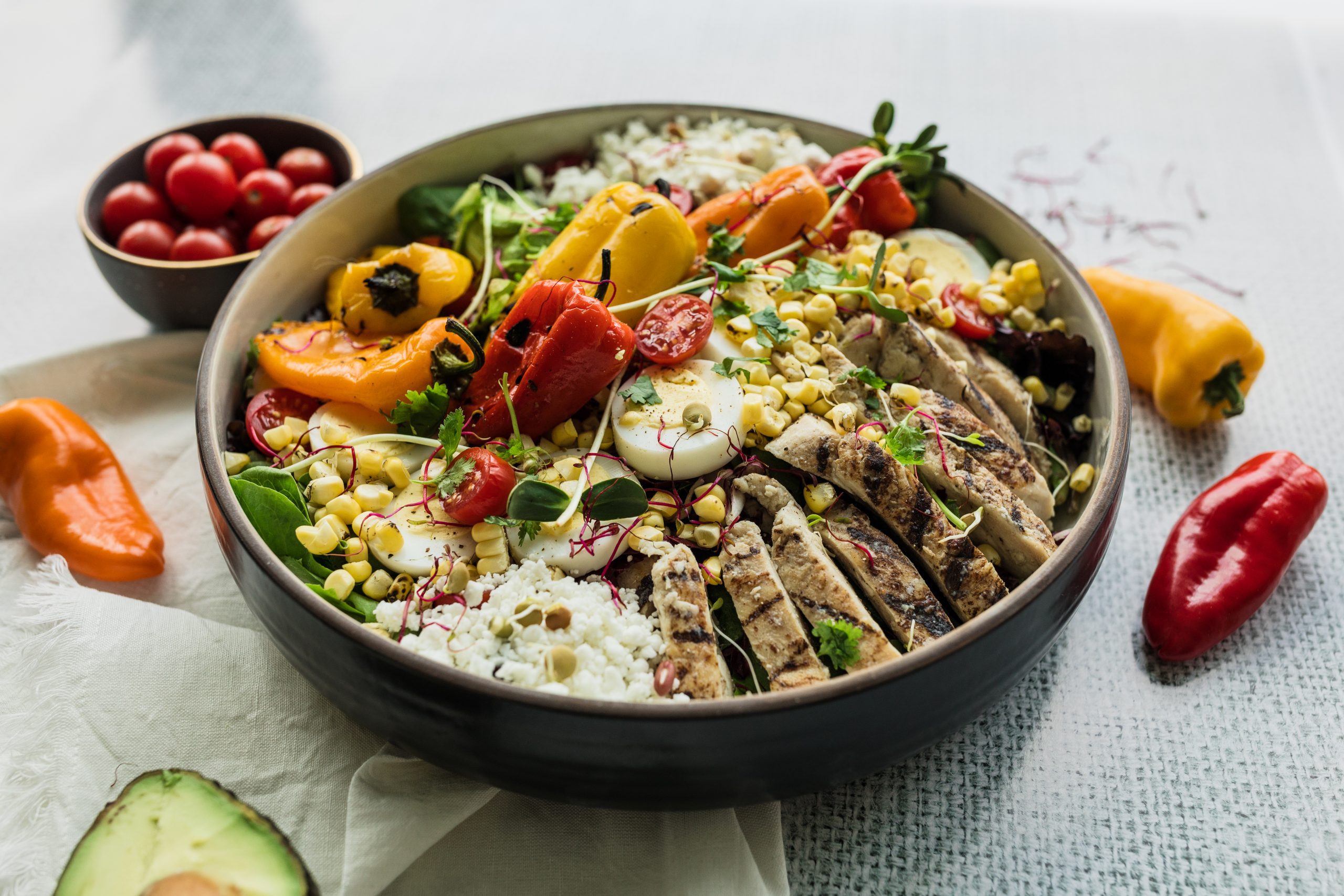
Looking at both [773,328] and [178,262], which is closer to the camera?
[773,328]

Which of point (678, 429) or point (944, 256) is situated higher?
point (944, 256)

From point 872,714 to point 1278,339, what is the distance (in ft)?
9.85

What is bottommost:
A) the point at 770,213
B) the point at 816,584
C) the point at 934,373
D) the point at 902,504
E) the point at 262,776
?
the point at 262,776

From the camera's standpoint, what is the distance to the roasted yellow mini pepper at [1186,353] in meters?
3.66

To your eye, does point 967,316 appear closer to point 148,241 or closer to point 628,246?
point 628,246

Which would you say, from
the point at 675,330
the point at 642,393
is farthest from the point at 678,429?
the point at 675,330

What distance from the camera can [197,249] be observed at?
3.85m

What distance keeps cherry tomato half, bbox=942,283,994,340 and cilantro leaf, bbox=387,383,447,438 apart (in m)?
1.70

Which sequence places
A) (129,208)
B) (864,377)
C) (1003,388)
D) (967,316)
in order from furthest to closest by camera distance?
1. (129,208)
2. (967,316)
3. (1003,388)
4. (864,377)

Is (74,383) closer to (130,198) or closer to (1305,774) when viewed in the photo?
(130,198)

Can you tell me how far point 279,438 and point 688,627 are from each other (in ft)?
4.62

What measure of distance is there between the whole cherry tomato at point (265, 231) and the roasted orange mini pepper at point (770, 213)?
1683mm

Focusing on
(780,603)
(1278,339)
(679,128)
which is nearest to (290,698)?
(780,603)

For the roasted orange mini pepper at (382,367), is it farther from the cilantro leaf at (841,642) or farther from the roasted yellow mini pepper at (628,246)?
the cilantro leaf at (841,642)
